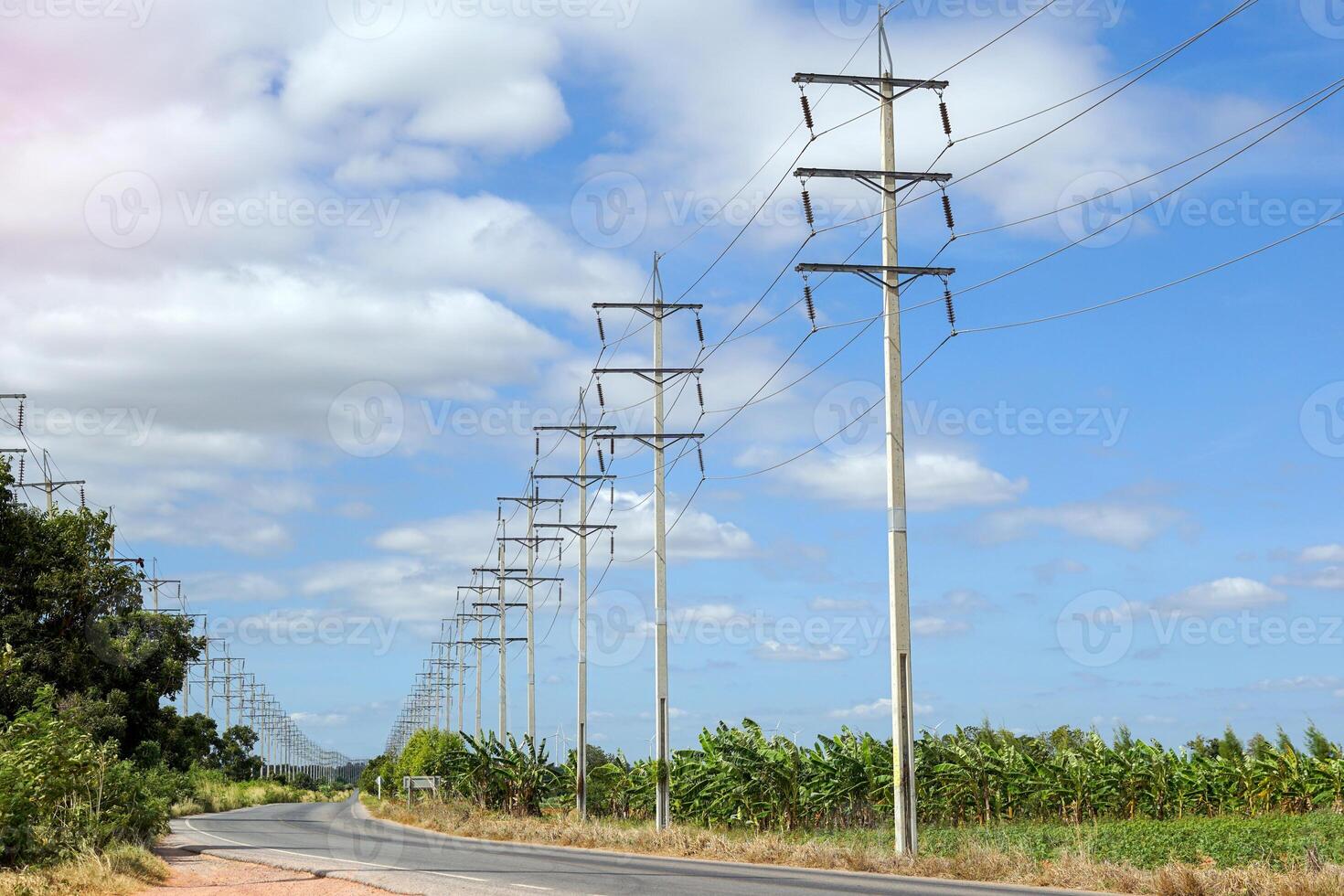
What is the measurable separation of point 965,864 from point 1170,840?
760 centimetres

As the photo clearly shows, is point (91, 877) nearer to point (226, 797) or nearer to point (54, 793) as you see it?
point (54, 793)

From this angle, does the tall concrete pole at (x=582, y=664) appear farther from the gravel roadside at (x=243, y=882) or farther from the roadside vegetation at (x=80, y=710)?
the gravel roadside at (x=243, y=882)

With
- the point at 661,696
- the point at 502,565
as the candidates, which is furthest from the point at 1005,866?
the point at 502,565

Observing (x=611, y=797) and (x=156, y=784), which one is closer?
(x=156, y=784)

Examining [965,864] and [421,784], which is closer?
[965,864]

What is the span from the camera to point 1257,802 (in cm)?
4359

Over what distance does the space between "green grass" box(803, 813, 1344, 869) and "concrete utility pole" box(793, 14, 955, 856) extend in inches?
72.1

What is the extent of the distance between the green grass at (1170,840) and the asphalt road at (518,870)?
310 cm

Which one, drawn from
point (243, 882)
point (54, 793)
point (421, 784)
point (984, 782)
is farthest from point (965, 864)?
point (421, 784)

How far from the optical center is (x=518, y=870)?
24500 millimetres

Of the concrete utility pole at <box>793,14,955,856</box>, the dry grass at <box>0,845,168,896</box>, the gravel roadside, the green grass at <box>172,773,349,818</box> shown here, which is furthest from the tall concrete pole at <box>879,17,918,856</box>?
the green grass at <box>172,773,349,818</box>

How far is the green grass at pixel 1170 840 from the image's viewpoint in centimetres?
2202

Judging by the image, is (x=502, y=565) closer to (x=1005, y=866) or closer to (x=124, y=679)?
(x=124, y=679)

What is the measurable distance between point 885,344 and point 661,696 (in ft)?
51.6
